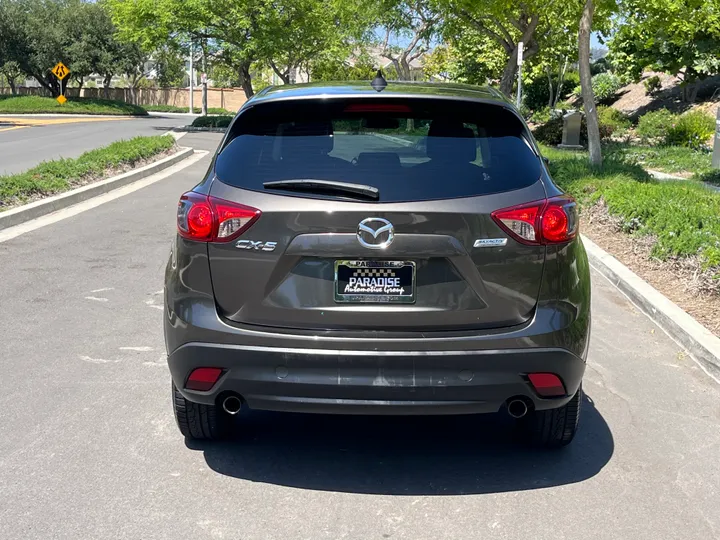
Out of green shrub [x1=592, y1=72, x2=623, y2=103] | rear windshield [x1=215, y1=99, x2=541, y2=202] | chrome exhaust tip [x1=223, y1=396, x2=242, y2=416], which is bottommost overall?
chrome exhaust tip [x1=223, y1=396, x2=242, y2=416]

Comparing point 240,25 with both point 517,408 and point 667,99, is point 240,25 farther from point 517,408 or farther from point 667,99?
point 517,408

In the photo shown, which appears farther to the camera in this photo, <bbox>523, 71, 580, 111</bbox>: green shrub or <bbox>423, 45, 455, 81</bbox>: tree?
<bbox>423, 45, 455, 81</bbox>: tree

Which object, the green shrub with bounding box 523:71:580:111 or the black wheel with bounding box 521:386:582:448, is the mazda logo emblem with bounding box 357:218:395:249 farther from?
the green shrub with bounding box 523:71:580:111

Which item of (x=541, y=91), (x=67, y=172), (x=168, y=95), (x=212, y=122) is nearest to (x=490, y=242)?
(x=67, y=172)

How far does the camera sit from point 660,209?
964 cm

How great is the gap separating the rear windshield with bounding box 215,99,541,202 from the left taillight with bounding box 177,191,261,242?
129 millimetres

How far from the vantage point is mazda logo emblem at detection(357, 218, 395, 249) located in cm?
378

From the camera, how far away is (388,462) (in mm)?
4414

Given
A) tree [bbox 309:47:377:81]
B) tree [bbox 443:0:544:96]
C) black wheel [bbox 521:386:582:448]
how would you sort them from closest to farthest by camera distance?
black wheel [bbox 521:386:582:448] < tree [bbox 443:0:544:96] < tree [bbox 309:47:377:81]

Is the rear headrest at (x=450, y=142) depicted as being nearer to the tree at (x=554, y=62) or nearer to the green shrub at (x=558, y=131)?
the green shrub at (x=558, y=131)

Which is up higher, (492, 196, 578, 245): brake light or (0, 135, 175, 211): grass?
(492, 196, 578, 245): brake light

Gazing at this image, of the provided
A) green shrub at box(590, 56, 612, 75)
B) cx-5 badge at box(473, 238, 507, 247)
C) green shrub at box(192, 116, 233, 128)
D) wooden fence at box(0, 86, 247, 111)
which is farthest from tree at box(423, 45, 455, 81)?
cx-5 badge at box(473, 238, 507, 247)

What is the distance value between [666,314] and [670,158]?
13.4m

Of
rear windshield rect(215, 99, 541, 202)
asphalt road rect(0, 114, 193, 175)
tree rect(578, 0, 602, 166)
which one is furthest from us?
asphalt road rect(0, 114, 193, 175)
